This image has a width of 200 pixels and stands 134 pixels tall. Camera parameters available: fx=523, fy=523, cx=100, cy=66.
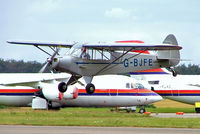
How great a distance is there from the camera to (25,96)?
1988 inches

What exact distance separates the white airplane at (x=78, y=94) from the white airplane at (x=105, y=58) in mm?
6671

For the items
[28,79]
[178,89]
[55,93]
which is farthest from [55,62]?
[178,89]

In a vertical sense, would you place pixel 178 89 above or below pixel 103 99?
above

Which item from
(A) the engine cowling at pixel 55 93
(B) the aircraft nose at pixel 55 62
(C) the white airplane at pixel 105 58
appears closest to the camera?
(B) the aircraft nose at pixel 55 62

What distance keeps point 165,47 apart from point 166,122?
8206 mm

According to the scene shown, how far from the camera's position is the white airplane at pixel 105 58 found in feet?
124

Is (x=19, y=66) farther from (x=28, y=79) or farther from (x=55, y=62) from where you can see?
(x=55, y=62)

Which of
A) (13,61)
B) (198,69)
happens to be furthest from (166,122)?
(198,69)

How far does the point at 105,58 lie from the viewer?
132 feet

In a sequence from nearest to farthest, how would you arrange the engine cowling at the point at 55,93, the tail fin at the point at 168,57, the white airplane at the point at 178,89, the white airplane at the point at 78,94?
1. the tail fin at the point at 168,57
2. the engine cowling at the point at 55,93
3. the white airplane at the point at 78,94
4. the white airplane at the point at 178,89

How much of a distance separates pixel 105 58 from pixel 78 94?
988cm

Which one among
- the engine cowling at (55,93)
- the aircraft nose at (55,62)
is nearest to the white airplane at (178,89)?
the engine cowling at (55,93)

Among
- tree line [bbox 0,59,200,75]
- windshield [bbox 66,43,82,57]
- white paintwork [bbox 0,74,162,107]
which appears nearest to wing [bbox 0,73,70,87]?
white paintwork [bbox 0,74,162,107]

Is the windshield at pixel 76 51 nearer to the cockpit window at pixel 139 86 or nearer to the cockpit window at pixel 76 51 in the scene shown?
the cockpit window at pixel 76 51
